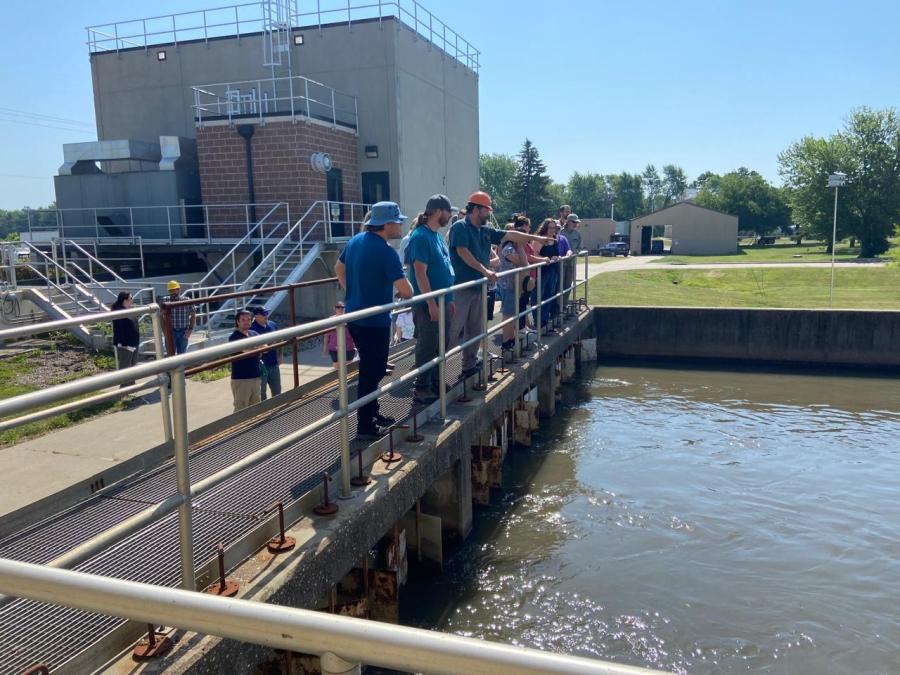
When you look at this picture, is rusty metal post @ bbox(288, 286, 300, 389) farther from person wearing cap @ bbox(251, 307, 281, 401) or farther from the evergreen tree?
the evergreen tree

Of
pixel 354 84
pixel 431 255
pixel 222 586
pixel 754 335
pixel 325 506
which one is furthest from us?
pixel 354 84

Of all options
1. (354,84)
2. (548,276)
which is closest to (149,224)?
(354,84)

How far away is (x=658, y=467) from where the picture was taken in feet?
→ 27.7

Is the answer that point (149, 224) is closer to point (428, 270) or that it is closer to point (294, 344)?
point (294, 344)

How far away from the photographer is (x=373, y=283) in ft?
15.8

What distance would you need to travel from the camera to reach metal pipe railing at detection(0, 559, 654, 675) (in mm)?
1064

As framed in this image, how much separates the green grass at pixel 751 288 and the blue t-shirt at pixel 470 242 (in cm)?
1067

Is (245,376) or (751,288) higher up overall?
(245,376)

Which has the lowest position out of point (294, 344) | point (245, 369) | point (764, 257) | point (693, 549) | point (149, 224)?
point (693, 549)

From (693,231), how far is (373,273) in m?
53.7

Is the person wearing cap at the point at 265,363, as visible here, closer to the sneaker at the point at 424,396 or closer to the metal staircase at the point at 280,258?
the sneaker at the point at 424,396

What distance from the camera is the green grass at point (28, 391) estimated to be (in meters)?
7.59

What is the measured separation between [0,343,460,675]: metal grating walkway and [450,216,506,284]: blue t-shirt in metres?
2.28

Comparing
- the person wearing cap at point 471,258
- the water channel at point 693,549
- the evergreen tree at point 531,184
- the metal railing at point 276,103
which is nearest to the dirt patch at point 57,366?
the person wearing cap at point 471,258
